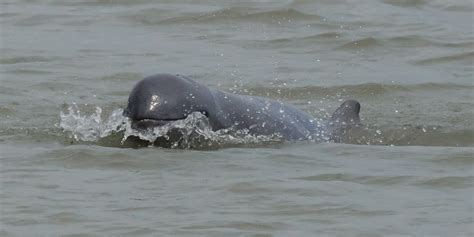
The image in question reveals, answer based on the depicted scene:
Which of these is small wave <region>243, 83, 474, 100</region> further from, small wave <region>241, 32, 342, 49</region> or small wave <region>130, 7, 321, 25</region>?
small wave <region>130, 7, 321, 25</region>

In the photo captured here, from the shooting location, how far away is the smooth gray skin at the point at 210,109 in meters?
9.02

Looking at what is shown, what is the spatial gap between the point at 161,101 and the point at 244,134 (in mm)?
826

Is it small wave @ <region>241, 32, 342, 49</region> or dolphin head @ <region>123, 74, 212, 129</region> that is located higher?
dolphin head @ <region>123, 74, 212, 129</region>

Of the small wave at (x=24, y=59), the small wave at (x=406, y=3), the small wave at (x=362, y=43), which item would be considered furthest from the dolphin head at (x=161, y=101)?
the small wave at (x=406, y=3)

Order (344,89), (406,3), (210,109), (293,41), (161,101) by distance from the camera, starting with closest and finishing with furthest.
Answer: (161,101)
(210,109)
(344,89)
(293,41)
(406,3)

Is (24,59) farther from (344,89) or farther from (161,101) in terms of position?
(161,101)

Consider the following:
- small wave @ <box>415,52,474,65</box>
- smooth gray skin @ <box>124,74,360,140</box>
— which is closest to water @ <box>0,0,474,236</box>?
small wave @ <box>415,52,474,65</box>

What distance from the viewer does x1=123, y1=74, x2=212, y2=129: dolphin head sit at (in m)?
9.00

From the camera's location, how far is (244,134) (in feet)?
31.5

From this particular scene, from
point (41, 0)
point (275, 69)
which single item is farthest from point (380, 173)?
point (41, 0)

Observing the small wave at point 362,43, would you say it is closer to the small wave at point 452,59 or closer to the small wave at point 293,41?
the small wave at point 293,41

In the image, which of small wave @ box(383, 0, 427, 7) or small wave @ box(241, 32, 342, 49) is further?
small wave @ box(383, 0, 427, 7)

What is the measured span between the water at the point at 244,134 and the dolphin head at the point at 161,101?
279mm

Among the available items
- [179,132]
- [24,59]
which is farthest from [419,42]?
[179,132]
